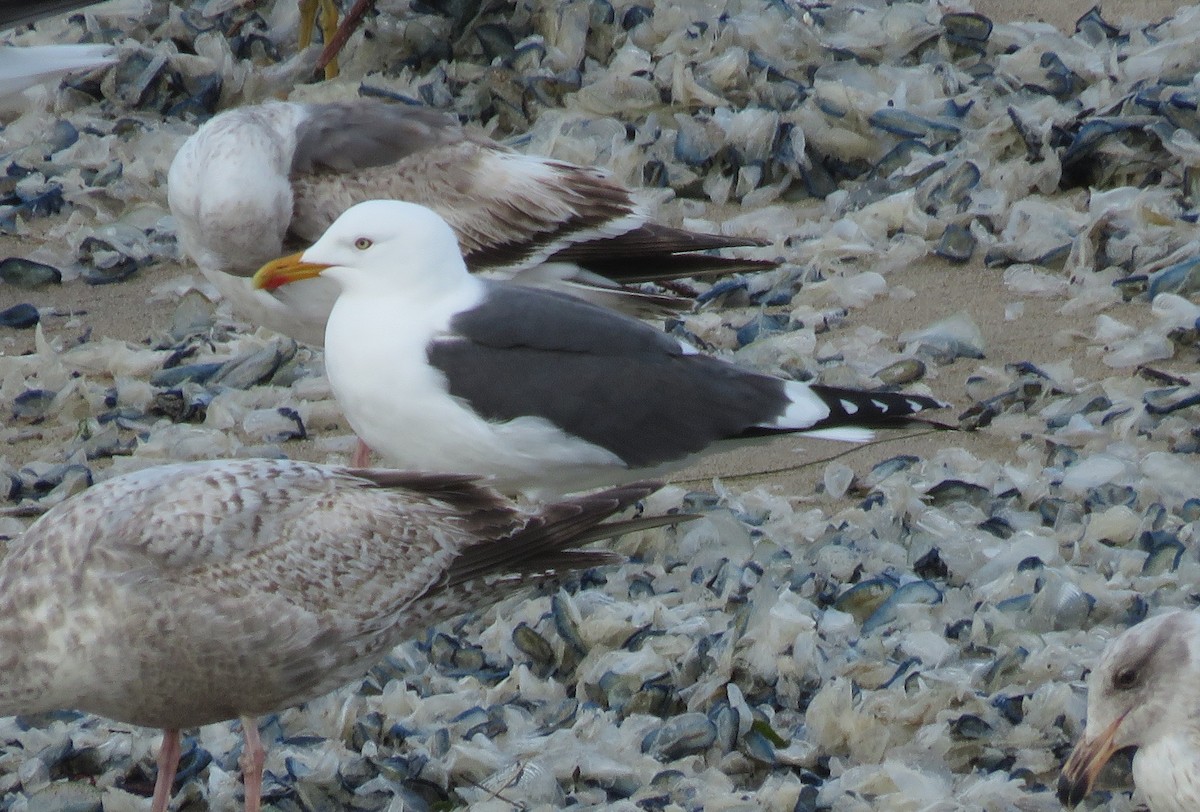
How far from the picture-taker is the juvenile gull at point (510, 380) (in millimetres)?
4199

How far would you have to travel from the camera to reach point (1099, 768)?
3.29 metres

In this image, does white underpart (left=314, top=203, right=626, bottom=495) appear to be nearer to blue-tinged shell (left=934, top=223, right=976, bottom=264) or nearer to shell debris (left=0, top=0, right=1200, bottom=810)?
shell debris (left=0, top=0, right=1200, bottom=810)

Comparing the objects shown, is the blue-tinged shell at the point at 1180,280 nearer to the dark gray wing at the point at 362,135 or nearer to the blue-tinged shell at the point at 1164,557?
the blue-tinged shell at the point at 1164,557

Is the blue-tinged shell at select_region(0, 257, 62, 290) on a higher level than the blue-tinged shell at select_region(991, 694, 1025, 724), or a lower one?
lower

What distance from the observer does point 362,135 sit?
214 inches

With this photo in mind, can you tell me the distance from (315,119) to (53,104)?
3.03m

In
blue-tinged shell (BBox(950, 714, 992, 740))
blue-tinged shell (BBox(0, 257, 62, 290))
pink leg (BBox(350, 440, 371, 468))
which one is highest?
blue-tinged shell (BBox(950, 714, 992, 740))

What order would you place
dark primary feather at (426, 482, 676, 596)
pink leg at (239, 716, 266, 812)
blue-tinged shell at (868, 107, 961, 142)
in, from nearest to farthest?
pink leg at (239, 716, 266, 812) < dark primary feather at (426, 482, 676, 596) < blue-tinged shell at (868, 107, 961, 142)

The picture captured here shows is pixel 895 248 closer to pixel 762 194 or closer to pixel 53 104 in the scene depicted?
pixel 762 194

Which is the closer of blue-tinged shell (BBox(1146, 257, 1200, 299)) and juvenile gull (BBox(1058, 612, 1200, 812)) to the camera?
juvenile gull (BBox(1058, 612, 1200, 812))

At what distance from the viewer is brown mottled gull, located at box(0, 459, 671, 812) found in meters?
3.32

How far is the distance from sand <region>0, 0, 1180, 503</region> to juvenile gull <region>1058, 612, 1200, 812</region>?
1.63 meters

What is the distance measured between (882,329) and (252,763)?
2887 mm

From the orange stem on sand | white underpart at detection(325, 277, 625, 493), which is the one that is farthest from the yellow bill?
the orange stem on sand
